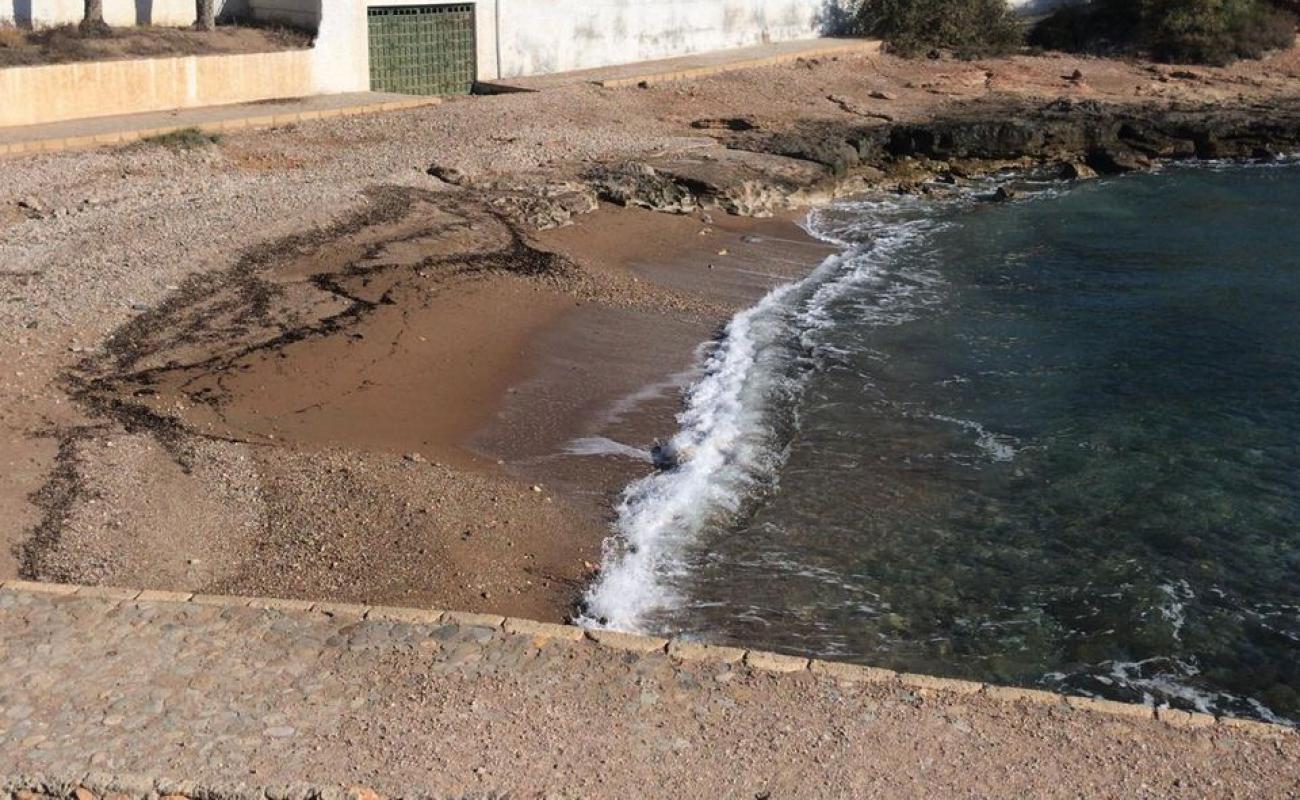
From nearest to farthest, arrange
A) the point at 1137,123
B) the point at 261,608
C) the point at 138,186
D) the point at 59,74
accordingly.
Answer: the point at 261,608
the point at 138,186
the point at 59,74
the point at 1137,123

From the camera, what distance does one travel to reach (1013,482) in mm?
13477

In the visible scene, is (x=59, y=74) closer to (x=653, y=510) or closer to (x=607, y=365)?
(x=607, y=365)

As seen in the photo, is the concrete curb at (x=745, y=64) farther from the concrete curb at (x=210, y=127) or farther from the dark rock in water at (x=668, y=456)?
the dark rock in water at (x=668, y=456)

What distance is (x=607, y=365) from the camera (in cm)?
1579

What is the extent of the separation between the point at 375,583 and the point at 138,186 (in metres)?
10.2

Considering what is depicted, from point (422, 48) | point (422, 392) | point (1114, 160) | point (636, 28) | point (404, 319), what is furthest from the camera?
point (636, 28)

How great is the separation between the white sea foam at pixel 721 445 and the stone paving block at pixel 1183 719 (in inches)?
146

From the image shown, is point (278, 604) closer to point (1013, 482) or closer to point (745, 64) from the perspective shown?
point (1013, 482)

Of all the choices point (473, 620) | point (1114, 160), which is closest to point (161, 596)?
point (473, 620)

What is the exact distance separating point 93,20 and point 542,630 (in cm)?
1893

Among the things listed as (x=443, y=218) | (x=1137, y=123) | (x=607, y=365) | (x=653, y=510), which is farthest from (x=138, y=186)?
(x=1137, y=123)

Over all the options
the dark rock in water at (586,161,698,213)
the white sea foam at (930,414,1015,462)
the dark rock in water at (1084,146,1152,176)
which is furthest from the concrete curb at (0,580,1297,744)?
the dark rock in water at (1084,146,1152,176)

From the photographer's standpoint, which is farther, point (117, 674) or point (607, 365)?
point (607, 365)

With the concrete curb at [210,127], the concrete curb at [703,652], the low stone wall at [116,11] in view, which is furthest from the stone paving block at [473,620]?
the low stone wall at [116,11]
